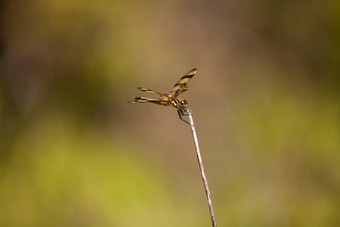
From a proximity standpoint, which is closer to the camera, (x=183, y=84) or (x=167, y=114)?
(x=183, y=84)

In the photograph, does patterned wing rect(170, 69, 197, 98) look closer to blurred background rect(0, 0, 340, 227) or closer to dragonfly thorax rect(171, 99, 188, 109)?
dragonfly thorax rect(171, 99, 188, 109)

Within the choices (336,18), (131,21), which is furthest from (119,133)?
(336,18)

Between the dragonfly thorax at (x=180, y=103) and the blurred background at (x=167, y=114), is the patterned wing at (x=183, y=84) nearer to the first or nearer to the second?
the dragonfly thorax at (x=180, y=103)

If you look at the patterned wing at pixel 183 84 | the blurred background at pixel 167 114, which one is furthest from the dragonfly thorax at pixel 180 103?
the blurred background at pixel 167 114

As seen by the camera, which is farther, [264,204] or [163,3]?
[163,3]

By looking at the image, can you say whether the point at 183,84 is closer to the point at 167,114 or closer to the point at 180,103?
the point at 180,103

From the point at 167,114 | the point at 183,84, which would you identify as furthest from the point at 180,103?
the point at 167,114

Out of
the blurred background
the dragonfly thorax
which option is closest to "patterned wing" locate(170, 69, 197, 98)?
the dragonfly thorax

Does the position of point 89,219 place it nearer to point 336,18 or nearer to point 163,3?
point 163,3
